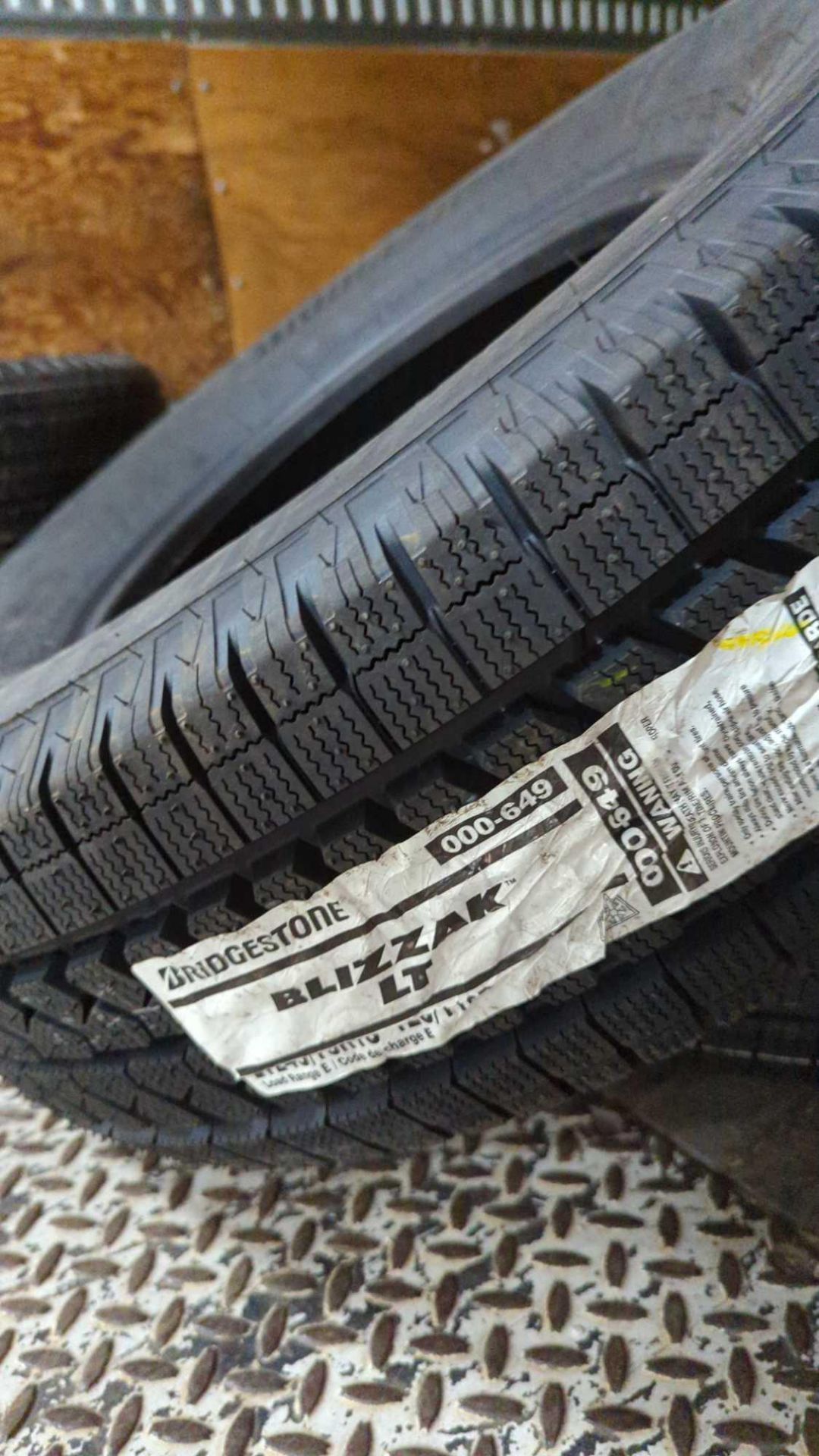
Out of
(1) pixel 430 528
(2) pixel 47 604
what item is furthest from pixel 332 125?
(1) pixel 430 528

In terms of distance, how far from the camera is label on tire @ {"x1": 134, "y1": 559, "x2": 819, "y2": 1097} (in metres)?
0.57

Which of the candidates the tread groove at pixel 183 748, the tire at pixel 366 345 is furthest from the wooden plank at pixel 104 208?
the tread groove at pixel 183 748

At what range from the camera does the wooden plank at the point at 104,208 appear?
1.60 m

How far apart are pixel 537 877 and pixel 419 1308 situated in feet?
1.28

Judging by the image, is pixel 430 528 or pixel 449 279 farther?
pixel 449 279

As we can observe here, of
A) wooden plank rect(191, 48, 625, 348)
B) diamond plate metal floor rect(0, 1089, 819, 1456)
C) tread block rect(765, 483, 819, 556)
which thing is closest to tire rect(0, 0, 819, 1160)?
tread block rect(765, 483, 819, 556)

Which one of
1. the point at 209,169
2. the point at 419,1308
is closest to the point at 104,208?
the point at 209,169

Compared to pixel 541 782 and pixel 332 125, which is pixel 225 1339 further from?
pixel 332 125

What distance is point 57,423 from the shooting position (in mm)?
1421

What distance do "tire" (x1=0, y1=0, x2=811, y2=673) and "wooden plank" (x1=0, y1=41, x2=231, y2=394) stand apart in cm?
38

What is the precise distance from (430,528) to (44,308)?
4.47 feet

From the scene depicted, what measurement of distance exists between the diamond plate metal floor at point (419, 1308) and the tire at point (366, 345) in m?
0.56

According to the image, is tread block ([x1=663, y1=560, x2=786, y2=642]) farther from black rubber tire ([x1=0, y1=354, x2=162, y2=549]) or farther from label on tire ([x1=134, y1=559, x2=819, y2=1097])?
black rubber tire ([x1=0, y1=354, x2=162, y2=549])

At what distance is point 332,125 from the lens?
1.80 metres
